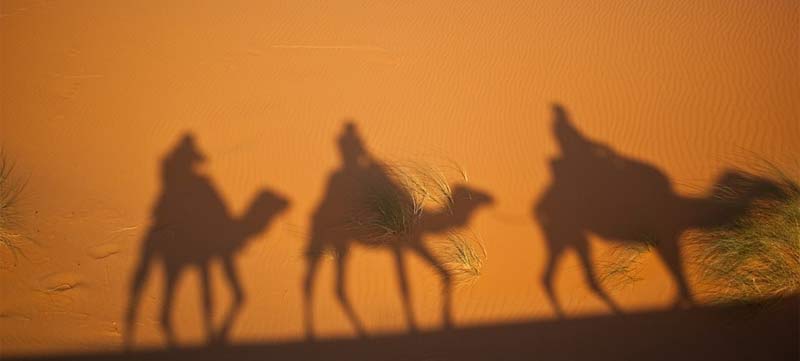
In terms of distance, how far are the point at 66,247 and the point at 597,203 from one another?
18.1 feet

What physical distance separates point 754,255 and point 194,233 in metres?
5.30

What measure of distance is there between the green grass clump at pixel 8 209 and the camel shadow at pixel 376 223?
2974 millimetres

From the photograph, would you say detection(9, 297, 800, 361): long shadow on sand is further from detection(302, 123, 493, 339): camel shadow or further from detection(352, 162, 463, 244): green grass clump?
detection(352, 162, 463, 244): green grass clump

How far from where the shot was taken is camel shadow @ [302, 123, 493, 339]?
3.93 m

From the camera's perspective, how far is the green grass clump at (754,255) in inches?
140

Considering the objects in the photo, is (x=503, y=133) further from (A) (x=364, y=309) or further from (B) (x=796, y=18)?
(B) (x=796, y=18)

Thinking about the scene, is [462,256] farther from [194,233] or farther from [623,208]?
[194,233]

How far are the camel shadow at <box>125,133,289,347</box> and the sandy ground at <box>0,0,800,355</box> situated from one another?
9cm

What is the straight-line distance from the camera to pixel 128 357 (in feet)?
11.3

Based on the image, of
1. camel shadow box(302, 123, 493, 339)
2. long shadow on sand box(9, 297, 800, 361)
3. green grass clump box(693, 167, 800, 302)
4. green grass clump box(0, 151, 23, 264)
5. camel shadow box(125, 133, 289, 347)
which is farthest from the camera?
green grass clump box(0, 151, 23, 264)

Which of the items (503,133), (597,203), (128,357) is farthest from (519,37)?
(128,357)

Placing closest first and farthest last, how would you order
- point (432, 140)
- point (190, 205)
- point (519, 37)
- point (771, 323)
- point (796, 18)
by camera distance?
1. point (771, 323)
2. point (190, 205)
3. point (432, 140)
4. point (796, 18)
5. point (519, 37)

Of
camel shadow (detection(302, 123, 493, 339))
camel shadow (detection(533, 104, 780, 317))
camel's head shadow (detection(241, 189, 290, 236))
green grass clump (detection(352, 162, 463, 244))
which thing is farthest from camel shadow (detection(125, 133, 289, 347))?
camel shadow (detection(533, 104, 780, 317))

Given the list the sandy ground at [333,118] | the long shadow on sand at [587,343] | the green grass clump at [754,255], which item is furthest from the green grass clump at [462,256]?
the green grass clump at [754,255]
